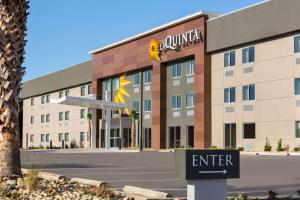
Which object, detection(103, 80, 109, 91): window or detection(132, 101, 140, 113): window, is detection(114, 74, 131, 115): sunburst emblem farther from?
detection(103, 80, 109, 91): window

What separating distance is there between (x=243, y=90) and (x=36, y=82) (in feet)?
180

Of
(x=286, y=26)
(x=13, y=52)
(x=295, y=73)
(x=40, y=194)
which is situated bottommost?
(x=40, y=194)

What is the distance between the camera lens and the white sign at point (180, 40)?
4928 cm

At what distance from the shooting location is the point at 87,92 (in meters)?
74.8

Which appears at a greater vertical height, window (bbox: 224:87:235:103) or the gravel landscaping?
window (bbox: 224:87:235:103)

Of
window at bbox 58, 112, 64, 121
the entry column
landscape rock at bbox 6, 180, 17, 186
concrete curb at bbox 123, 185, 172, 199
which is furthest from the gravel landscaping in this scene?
window at bbox 58, 112, 64, 121

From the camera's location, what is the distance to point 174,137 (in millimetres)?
54000

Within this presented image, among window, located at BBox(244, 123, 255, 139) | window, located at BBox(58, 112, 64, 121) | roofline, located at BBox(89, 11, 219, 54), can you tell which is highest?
roofline, located at BBox(89, 11, 219, 54)

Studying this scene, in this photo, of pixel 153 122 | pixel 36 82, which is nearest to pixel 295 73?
pixel 153 122

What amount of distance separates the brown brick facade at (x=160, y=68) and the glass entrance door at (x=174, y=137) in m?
0.80

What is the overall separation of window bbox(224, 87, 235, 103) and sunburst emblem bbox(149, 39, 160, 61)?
10803 millimetres

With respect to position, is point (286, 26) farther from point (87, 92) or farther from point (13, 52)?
point (87, 92)

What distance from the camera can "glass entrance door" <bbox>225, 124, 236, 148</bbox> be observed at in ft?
150

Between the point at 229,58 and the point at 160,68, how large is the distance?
10313mm
